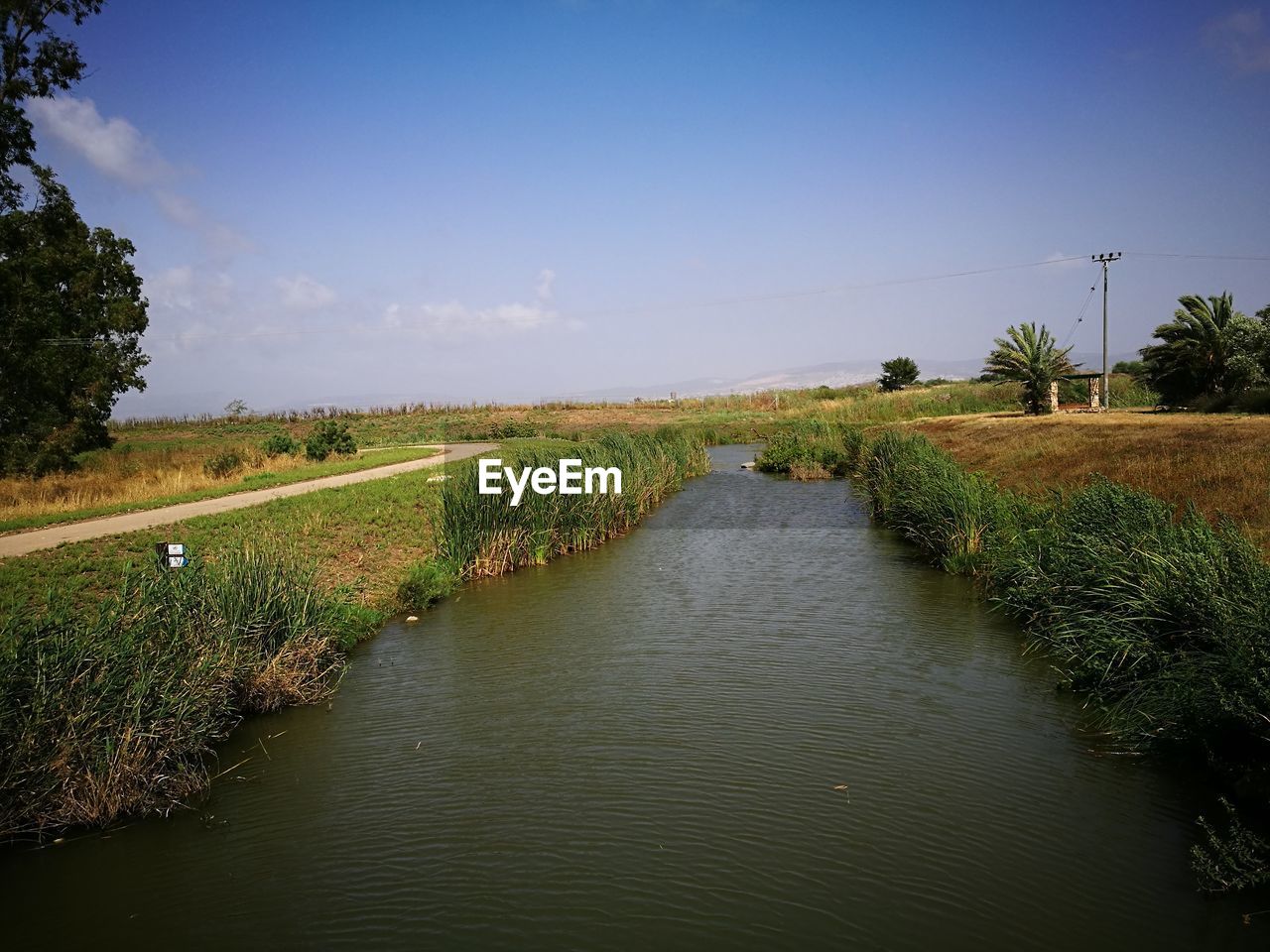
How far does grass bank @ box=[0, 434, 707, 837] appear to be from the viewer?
21.4 ft

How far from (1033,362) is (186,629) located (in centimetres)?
3802

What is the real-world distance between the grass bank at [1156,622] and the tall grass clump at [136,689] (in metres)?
8.10

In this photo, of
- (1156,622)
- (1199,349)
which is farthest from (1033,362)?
(1156,622)

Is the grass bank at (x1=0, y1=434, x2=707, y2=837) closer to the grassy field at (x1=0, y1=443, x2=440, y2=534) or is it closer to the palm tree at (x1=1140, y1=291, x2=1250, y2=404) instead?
the grassy field at (x1=0, y1=443, x2=440, y2=534)

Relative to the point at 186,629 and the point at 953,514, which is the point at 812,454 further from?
the point at 186,629

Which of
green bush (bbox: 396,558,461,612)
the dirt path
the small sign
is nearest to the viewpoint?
the small sign

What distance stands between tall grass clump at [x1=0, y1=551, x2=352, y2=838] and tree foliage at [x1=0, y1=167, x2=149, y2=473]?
22283mm

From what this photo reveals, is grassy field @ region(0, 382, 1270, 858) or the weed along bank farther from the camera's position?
the weed along bank

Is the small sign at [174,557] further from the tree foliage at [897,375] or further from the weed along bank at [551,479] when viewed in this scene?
the tree foliage at [897,375]

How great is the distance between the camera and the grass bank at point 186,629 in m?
6.53

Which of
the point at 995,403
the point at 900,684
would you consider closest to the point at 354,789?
the point at 900,684

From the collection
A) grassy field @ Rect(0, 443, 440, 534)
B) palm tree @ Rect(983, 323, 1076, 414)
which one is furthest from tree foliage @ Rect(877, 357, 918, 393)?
grassy field @ Rect(0, 443, 440, 534)

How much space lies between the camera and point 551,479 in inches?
698

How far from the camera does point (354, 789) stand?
7551mm
